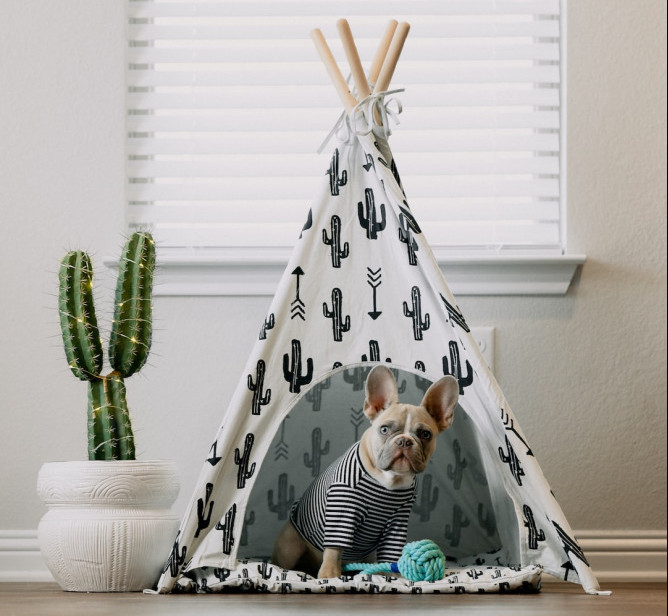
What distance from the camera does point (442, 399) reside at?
1.68 metres

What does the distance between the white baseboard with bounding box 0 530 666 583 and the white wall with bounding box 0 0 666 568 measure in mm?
27

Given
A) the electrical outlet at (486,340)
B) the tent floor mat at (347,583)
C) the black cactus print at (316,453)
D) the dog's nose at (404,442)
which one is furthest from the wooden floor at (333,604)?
the electrical outlet at (486,340)

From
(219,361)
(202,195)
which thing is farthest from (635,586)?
(202,195)

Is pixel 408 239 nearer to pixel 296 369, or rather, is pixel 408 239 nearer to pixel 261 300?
pixel 296 369

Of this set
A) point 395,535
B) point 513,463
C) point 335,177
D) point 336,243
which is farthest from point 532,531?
point 335,177

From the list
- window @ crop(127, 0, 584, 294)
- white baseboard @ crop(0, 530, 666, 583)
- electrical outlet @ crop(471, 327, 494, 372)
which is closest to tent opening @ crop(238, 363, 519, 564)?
electrical outlet @ crop(471, 327, 494, 372)

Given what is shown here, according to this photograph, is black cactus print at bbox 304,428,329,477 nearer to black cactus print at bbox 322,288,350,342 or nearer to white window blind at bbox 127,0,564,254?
black cactus print at bbox 322,288,350,342

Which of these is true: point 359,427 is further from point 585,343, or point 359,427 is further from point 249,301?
point 585,343

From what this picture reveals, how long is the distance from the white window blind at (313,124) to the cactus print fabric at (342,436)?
17.3 inches

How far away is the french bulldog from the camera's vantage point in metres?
1.64

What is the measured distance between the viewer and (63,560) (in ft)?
5.41

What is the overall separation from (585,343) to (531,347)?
13cm

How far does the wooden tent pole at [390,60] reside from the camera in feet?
5.98

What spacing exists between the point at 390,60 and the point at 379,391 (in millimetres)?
651
